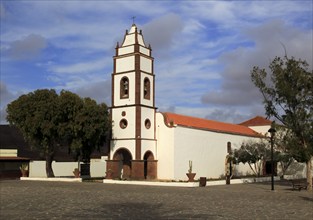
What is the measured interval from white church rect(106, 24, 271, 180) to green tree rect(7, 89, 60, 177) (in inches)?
228

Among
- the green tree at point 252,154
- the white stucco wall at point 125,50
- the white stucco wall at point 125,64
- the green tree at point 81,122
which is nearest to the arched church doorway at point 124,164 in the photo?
the green tree at point 81,122

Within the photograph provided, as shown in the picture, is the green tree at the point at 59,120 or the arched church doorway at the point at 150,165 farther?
the arched church doorway at the point at 150,165

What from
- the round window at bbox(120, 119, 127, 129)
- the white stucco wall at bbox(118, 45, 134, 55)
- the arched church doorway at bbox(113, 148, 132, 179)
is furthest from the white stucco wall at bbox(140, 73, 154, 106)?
the arched church doorway at bbox(113, 148, 132, 179)

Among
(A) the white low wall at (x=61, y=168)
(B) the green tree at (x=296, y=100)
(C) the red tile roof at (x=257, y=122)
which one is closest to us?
(B) the green tree at (x=296, y=100)

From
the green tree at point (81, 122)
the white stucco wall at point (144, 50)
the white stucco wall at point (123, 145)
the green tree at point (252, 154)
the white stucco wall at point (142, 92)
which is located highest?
the white stucco wall at point (144, 50)

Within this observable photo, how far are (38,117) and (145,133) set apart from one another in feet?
31.3

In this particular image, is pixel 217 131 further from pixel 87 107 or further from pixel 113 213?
pixel 113 213

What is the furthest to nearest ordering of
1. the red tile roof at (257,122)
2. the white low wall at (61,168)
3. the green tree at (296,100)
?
the red tile roof at (257,122) → the white low wall at (61,168) → the green tree at (296,100)

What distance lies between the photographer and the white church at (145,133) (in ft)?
121

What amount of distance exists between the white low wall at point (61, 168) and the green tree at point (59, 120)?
8268mm

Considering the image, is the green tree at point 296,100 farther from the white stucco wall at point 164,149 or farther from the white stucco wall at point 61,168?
the white stucco wall at point 61,168

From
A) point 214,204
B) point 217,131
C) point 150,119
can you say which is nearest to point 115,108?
point 150,119

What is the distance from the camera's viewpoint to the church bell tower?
37.1m

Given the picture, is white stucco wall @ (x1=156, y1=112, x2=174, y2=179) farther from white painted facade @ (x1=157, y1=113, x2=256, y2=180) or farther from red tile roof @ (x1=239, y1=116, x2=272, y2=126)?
red tile roof @ (x1=239, y1=116, x2=272, y2=126)
